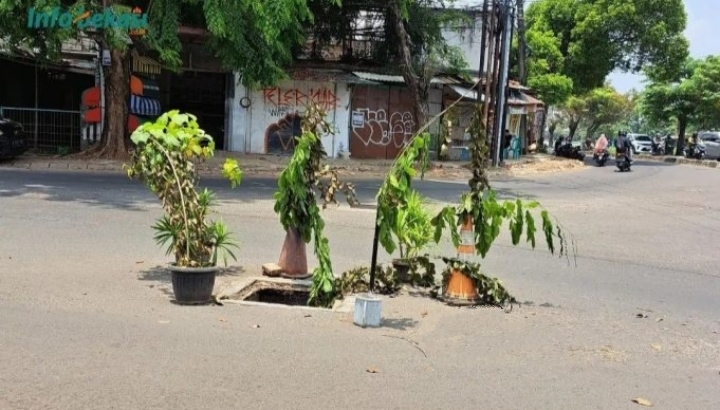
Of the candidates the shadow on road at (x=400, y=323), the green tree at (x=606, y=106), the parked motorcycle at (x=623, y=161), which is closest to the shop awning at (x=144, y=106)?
the parked motorcycle at (x=623, y=161)

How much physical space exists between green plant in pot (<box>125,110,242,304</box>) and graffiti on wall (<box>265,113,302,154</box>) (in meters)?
18.5

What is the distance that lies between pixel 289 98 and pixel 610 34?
19436 mm

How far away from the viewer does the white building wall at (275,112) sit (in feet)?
81.1

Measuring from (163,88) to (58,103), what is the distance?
12.0ft

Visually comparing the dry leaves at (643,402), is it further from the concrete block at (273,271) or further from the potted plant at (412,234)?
the concrete block at (273,271)

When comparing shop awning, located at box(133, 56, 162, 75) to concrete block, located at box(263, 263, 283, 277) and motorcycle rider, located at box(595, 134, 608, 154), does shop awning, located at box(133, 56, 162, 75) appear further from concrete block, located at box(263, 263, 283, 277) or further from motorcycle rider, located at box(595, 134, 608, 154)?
motorcycle rider, located at box(595, 134, 608, 154)

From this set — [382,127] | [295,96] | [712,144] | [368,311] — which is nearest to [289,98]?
[295,96]

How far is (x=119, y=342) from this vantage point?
5.03 meters

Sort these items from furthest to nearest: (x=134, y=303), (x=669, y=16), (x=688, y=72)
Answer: (x=688, y=72), (x=669, y=16), (x=134, y=303)

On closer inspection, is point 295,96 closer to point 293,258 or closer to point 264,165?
point 264,165

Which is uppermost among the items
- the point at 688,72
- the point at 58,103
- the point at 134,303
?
the point at 688,72

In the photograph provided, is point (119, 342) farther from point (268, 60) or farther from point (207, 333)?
point (268, 60)

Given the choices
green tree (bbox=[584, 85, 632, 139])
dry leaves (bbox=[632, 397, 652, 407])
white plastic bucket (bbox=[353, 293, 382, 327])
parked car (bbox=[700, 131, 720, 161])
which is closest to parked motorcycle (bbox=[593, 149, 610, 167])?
parked car (bbox=[700, 131, 720, 161])

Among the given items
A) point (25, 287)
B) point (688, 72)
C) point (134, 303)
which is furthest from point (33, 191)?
point (688, 72)
